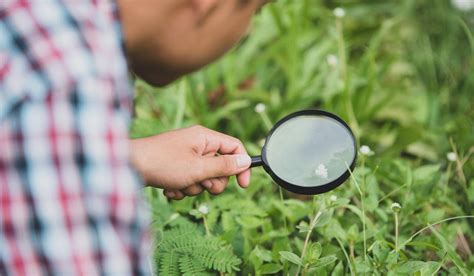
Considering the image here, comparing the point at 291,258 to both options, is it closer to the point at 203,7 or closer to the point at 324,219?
the point at 324,219

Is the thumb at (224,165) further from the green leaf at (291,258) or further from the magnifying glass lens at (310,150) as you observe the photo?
the green leaf at (291,258)

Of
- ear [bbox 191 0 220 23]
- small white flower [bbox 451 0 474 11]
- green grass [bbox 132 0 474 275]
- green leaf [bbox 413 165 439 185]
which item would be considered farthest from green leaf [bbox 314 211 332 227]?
small white flower [bbox 451 0 474 11]

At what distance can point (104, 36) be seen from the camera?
1.33 meters

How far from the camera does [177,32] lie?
146 cm

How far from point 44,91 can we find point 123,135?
0.51ft

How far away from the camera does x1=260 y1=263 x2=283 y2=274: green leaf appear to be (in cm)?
199

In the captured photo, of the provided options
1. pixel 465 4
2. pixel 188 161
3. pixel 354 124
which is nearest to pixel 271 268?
pixel 188 161

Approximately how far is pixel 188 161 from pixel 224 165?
0.29 feet

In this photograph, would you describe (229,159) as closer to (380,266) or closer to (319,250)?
(319,250)

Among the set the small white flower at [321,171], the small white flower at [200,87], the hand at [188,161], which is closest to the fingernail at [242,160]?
the hand at [188,161]

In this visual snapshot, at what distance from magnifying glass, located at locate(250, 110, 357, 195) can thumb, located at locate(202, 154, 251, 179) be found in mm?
46

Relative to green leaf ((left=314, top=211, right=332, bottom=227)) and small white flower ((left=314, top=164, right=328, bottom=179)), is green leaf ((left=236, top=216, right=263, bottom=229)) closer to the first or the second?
green leaf ((left=314, top=211, right=332, bottom=227))

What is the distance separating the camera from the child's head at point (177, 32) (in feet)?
4.61

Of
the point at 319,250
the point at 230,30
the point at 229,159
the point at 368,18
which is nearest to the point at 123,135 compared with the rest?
the point at 230,30
